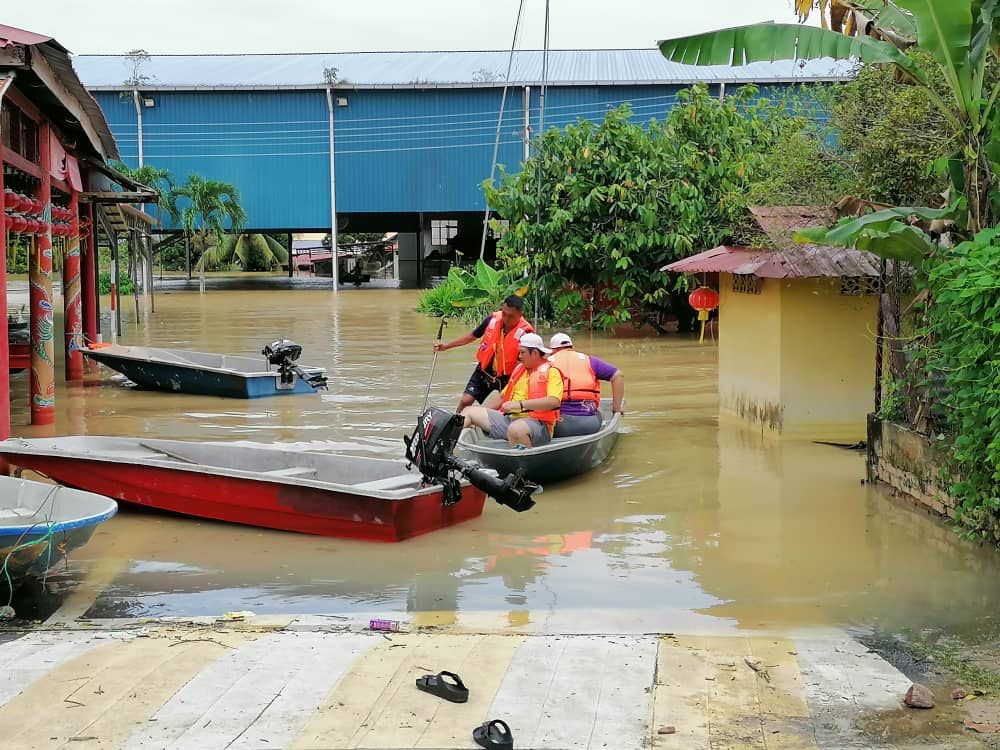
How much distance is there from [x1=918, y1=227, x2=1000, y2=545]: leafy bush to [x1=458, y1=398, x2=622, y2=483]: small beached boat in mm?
3275

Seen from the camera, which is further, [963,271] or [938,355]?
[938,355]

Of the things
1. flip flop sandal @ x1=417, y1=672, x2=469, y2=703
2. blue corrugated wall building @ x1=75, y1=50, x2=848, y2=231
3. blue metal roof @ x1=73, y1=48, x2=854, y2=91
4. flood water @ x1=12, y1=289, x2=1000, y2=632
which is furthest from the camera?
blue corrugated wall building @ x1=75, y1=50, x2=848, y2=231

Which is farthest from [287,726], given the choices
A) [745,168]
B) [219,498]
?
[745,168]

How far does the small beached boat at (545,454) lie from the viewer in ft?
33.8

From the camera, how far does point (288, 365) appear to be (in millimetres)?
17078

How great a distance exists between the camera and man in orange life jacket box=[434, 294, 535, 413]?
1185 centimetres

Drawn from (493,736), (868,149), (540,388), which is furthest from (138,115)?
(493,736)

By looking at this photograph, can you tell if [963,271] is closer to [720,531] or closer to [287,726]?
[720,531]

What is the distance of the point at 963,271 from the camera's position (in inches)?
319

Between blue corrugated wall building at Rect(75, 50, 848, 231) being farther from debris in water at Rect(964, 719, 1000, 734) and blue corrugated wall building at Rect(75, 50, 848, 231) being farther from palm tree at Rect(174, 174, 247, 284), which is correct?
debris in water at Rect(964, 719, 1000, 734)

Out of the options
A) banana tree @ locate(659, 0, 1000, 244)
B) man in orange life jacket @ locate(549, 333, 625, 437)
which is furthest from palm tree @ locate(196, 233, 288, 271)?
banana tree @ locate(659, 0, 1000, 244)

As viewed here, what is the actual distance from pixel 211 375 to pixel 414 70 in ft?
93.7

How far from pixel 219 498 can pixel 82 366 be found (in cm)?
1090

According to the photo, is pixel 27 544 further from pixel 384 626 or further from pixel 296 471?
pixel 296 471
